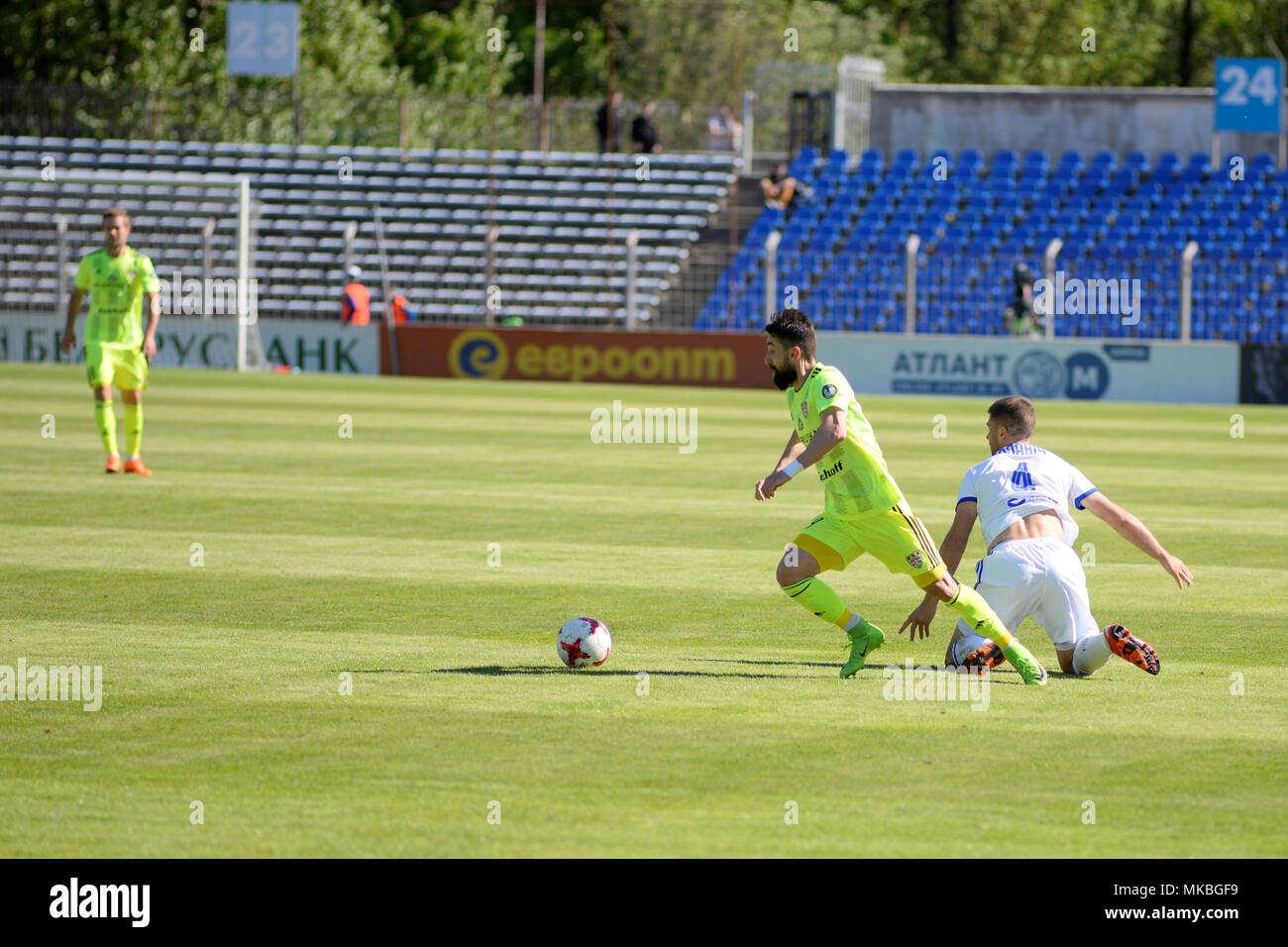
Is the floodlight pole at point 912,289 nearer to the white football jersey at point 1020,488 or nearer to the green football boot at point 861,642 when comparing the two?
the white football jersey at point 1020,488

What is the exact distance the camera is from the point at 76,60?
58344mm

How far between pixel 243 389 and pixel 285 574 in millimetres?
17419

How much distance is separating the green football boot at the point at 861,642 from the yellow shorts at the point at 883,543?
315 mm

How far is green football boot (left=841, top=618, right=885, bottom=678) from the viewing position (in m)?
8.77

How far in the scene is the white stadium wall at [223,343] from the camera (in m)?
33.9

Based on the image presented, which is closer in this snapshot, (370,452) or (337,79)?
(370,452)

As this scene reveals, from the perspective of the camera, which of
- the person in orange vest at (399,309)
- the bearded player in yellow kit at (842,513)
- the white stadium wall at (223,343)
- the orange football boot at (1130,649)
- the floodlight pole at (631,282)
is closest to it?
the orange football boot at (1130,649)

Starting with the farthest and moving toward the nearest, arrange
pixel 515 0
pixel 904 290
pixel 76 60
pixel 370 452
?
pixel 515 0
pixel 76 60
pixel 904 290
pixel 370 452

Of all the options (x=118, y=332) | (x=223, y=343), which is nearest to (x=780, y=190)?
(x=223, y=343)

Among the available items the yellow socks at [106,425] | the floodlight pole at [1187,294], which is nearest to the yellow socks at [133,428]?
the yellow socks at [106,425]

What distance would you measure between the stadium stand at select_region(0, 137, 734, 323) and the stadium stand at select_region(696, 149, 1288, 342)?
2.84 m

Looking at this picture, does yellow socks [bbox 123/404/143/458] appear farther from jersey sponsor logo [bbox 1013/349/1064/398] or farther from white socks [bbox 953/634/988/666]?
jersey sponsor logo [bbox 1013/349/1064/398]
